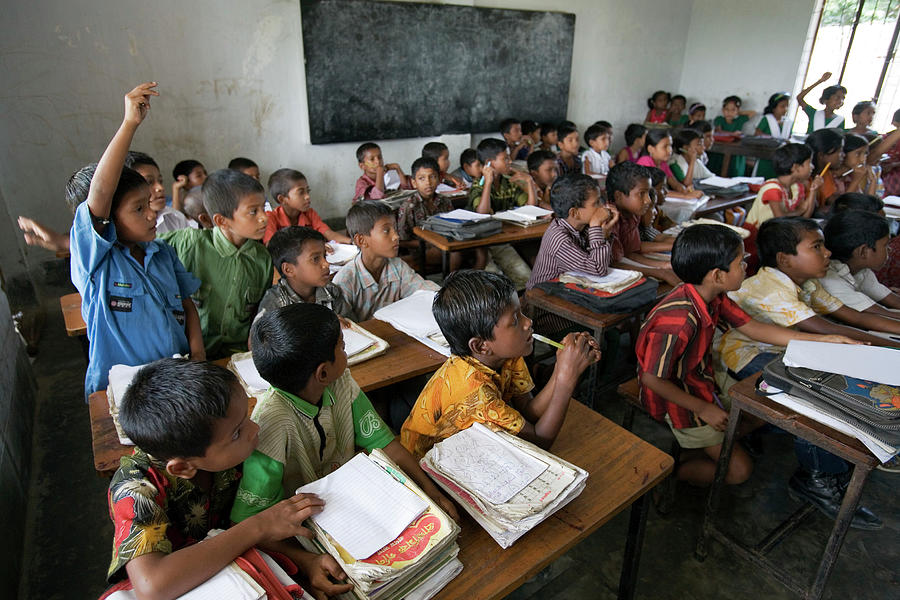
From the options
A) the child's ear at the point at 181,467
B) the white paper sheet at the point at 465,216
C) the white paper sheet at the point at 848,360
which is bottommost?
the white paper sheet at the point at 465,216

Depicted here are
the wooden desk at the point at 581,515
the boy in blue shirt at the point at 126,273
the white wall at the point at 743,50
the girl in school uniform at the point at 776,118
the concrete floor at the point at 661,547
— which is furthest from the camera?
the white wall at the point at 743,50

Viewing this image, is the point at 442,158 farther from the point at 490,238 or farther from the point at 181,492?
the point at 181,492

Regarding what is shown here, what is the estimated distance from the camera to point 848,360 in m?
1.39

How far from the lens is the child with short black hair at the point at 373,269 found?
2.11 m

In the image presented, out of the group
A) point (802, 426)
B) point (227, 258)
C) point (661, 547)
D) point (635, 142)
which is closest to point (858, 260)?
point (802, 426)

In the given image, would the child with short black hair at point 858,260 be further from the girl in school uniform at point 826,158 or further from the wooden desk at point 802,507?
the girl in school uniform at point 826,158

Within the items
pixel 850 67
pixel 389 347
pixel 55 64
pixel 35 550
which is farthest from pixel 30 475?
pixel 850 67

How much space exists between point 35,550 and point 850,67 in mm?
8592

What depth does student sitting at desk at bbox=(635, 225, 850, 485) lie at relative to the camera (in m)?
1.65

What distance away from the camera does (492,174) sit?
3.57 m

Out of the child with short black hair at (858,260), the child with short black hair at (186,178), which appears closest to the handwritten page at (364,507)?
the child with short black hair at (858,260)

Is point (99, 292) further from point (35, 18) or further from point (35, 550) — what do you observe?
point (35, 18)

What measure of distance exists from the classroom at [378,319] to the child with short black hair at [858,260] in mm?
18

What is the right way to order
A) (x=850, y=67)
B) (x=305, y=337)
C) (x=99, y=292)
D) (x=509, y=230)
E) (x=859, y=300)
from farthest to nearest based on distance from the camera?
(x=850, y=67) < (x=509, y=230) < (x=859, y=300) < (x=99, y=292) < (x=305, y=337)
